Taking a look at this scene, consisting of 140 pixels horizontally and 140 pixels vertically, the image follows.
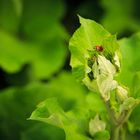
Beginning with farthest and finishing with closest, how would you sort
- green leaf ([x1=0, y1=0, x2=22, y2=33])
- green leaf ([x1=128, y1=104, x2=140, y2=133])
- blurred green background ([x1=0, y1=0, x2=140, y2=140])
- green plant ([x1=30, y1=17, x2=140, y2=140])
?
green leaf ([x1=0, y1=0, x2=22, y2=33])
blurred green background ([x1=0, y1=0, x2=140, y2=140])
green leaf ([x1=128, y1=104, x2=140, y2=133])
green plant ([x1=30, y1=17, x2=140, y2=140])

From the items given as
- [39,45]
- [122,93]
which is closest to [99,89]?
[122,93]

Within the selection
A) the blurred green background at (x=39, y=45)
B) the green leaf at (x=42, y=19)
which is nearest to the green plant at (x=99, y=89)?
the blurred green background at (x=39, y=45)

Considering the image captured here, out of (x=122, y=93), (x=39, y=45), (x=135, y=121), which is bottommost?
(x=39, y=45)

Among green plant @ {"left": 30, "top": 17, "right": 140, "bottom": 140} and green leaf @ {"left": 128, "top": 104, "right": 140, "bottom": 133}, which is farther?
green leaf @ {"left": 128, "top": 104, "right": 140, "bottom": 133}

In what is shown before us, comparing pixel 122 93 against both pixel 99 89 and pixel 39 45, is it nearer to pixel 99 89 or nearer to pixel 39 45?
pixel 99 89

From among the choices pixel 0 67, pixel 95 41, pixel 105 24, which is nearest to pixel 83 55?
pixel 95 41

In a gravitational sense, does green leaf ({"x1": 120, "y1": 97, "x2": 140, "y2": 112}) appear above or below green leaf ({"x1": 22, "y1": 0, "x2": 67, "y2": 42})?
above

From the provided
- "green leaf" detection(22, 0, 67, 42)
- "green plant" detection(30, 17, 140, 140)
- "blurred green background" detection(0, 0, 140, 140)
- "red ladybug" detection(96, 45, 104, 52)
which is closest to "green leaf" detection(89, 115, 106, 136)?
"green plant" detection(30, 17, 140, 140)

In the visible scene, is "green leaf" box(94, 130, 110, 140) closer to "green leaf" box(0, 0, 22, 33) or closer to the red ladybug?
the red ladybug
